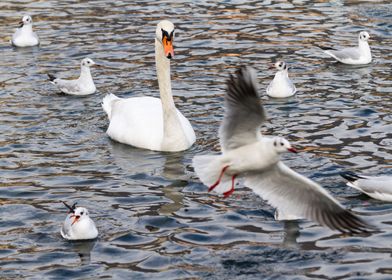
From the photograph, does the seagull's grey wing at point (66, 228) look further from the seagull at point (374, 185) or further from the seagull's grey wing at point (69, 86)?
the seagull's grey wing at point (69, 86)

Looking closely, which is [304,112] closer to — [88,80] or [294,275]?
[88,80]

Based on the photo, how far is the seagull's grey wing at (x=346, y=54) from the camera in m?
20.1

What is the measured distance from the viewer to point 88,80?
18.8 m

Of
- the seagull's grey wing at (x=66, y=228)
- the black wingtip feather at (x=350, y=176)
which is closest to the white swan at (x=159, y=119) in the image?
the black wingtip feather at (x=350, y=176)

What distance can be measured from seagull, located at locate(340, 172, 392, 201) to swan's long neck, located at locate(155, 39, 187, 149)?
3.26m

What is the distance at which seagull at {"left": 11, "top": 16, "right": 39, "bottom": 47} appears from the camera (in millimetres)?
22172

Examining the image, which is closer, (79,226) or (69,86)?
(79,226)

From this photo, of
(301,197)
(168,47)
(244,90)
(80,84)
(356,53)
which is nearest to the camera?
(244,90)

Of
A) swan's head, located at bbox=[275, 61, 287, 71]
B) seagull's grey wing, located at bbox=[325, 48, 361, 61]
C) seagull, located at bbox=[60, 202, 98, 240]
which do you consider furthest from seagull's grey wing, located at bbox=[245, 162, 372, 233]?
seagull's grey wing, located at bbox=[325, 48, 361, 61]

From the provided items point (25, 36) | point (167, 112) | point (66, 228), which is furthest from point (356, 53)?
point (66, 228)

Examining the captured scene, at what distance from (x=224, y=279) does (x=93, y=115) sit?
731cm

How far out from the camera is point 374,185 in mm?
13055

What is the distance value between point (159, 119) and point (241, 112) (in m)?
5.74

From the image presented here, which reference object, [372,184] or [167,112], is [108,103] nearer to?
[167,112]
